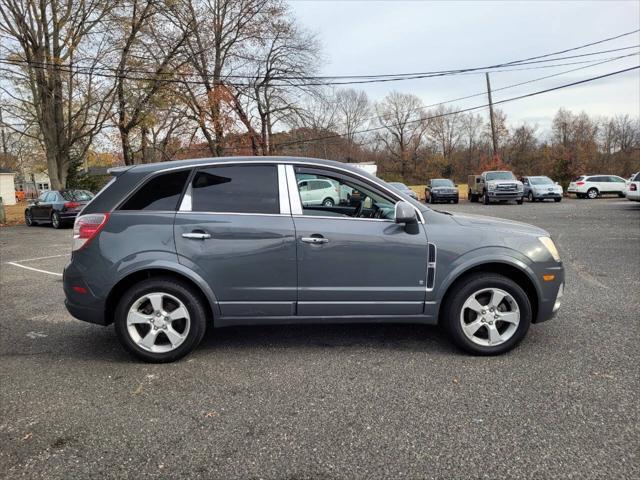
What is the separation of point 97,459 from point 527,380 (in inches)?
117

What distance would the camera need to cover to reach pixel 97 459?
2.54 metres

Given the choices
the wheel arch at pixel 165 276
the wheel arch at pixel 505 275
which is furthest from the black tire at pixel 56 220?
the wheel arch at pixel 505 275

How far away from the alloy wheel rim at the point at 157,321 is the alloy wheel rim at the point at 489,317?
2.40 meters

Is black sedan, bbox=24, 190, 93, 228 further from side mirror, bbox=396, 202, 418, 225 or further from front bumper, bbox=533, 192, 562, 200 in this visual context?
front bumper, bbox=533, 192, 562, 200

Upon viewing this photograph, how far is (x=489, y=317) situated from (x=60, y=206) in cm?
1772

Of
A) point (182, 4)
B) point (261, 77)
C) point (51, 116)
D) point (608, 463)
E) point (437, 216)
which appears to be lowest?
point (608, 463)

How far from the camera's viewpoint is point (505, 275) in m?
4.02

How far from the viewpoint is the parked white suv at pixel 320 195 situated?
4.02m

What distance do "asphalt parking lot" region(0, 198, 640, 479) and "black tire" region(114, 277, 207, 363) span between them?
4.6 inches

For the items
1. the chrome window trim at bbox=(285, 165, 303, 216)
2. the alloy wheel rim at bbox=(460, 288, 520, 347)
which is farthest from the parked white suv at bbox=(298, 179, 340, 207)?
the alloy wheel rim at bbox=(460, 288, 520, 347)

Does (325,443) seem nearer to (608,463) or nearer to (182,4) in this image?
(608,463)

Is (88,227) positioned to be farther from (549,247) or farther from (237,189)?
(549,247)

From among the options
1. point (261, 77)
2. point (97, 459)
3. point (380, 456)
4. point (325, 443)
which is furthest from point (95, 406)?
point (261, 77)

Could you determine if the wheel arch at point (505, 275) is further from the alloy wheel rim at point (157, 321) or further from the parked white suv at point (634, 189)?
the parked white suv at point (634, 189)
